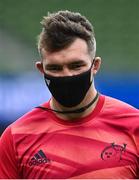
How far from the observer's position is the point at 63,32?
2.65 meters

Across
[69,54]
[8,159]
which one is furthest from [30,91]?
[69,54]

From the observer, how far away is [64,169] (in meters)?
2.60

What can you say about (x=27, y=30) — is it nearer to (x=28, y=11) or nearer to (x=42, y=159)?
(x=28, y=11)

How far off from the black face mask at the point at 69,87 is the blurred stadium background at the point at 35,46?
9.03 feet

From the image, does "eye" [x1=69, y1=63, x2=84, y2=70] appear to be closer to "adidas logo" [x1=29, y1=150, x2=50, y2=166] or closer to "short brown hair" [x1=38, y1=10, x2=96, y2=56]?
"short brown hair" [x1=38, y1=10, x2=96, y2=56]

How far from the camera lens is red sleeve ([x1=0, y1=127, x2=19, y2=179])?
8.86 ft

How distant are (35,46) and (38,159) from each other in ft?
10.1

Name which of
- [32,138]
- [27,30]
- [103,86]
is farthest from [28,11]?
[32,138]

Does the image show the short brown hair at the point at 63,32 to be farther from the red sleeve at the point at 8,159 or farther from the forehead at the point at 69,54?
the red sleeve at the point at 8,159

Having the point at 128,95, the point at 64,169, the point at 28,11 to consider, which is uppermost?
the point at 28,11

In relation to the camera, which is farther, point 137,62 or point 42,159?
point 137,62

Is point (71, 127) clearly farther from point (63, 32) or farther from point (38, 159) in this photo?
point (63, 32)

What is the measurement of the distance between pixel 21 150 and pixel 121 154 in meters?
0.41

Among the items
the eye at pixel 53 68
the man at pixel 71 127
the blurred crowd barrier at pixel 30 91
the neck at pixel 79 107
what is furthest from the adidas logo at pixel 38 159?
the blurred crowd barrier at pixel 30 91
